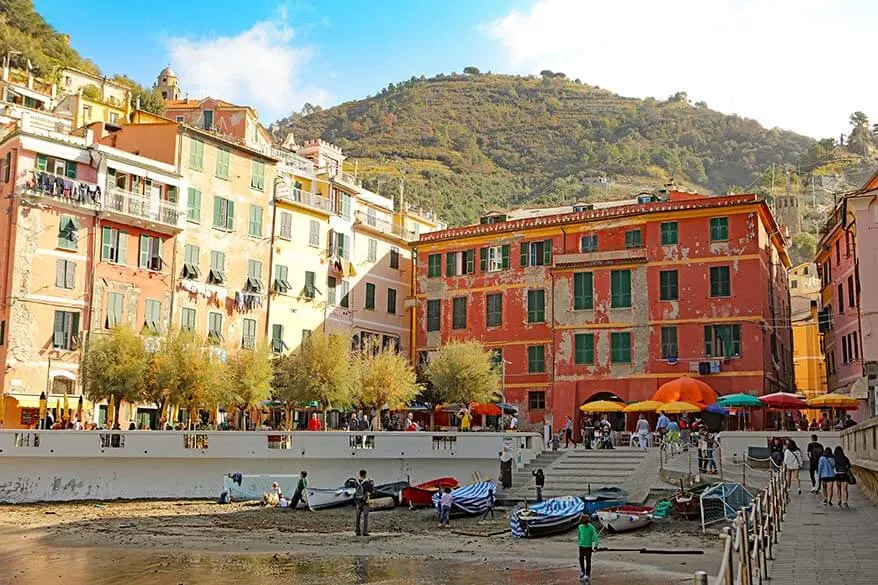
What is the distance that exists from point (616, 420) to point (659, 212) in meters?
11.0

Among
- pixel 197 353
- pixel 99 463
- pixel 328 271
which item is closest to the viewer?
pixel 99 463

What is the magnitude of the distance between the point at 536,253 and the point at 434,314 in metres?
7.61

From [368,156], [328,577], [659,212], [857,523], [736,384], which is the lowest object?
[328,577]

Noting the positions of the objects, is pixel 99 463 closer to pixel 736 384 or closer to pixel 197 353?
pixel 197 353

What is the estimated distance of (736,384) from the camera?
4628cm

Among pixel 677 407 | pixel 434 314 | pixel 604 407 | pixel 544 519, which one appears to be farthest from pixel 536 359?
pixel 544 519

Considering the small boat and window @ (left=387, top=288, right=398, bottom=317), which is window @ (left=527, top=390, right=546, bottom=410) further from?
the small boat

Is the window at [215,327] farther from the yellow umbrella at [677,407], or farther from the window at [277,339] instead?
the yellow umbrella at [677,407]

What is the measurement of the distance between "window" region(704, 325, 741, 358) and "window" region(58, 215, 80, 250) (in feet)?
99.3

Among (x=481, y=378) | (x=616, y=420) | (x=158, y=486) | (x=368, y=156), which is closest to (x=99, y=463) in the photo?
(x=158, y=486)

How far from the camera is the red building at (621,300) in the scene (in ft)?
155

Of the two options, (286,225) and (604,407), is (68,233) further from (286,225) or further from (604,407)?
(604,407)

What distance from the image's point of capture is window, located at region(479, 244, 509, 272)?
179 ft

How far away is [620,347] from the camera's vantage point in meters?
49.5
